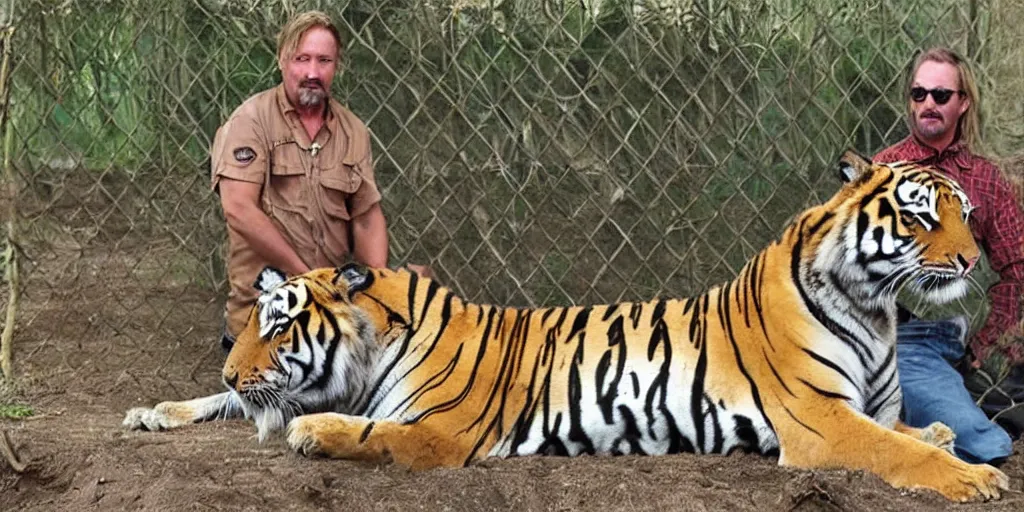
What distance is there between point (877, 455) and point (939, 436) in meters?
0.44

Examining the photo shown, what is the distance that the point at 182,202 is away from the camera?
5.34m

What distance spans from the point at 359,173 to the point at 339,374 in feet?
3.11

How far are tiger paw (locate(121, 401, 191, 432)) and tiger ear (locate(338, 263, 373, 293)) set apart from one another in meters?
0.93

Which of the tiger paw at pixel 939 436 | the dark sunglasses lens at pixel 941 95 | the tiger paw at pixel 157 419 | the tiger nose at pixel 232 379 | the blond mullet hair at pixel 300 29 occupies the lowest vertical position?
A: the tiger paw at pixel 157 419

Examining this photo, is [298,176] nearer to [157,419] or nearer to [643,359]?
[157,419]

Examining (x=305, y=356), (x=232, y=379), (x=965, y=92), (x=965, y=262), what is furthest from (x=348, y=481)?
(x=965, y=92)

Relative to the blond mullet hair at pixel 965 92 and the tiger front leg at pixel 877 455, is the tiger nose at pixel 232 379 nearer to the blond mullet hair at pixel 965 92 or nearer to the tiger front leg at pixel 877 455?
the tiger front leg at pixel 877 455

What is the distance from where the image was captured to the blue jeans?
4172 mm

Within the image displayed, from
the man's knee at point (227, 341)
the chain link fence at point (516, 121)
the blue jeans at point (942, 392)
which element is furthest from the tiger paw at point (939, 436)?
the man's knee at point (227, 341)

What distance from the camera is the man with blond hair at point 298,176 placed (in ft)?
14.9

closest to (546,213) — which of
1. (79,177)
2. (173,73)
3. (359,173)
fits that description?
(359,173)

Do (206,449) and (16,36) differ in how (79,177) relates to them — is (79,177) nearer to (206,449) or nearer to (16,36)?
(16,36)

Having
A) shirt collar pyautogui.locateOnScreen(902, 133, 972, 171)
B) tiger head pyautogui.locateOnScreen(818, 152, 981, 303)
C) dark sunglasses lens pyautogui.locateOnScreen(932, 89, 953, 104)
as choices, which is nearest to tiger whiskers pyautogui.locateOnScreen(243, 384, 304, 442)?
tiger head pyautogui.locateOnScreen(818, 152, 981, 303)

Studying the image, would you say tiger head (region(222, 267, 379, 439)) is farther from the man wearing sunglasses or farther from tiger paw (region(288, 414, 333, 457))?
the man wearing sunglasses
